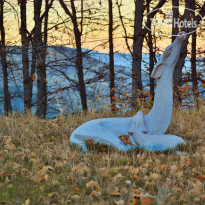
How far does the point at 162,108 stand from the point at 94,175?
207cm

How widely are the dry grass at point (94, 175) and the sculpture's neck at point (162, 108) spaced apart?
54 cm

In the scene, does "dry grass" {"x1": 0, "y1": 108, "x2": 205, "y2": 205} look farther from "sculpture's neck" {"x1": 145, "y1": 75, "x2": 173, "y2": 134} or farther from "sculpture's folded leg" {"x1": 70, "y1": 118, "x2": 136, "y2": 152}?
"sculpture's neck" {"x1": 145, "y1": 75, "x2": 173, "y2": 134}

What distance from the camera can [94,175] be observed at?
12.1 feet

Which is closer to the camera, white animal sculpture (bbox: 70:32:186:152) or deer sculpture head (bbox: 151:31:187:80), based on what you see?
white animal sculpture (bbox: 70:32:186:152)

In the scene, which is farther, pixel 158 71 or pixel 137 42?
pixel 137 42

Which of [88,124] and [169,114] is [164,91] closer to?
[169,114]

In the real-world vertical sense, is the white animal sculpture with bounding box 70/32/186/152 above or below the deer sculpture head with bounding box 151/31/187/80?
below

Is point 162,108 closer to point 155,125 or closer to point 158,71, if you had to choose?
point 155,125

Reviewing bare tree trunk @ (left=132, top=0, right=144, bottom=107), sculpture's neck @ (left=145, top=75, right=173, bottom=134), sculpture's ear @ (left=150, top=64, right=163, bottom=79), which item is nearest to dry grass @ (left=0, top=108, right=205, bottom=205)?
sculpture's neck @ (left=145, top=75, right=173, bottom=134)

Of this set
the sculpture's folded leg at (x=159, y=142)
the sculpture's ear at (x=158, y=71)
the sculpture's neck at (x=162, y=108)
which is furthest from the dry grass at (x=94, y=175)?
the sculpture's ear at (x=158, y=71)

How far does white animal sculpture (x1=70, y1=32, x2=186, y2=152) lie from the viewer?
499 centimetres

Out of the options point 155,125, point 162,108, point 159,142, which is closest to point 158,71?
→ point 162,108

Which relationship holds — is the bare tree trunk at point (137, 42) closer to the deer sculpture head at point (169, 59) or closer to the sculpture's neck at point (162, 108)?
the deer sculpture head at point (169, 59)

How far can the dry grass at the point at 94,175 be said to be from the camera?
312 cm
